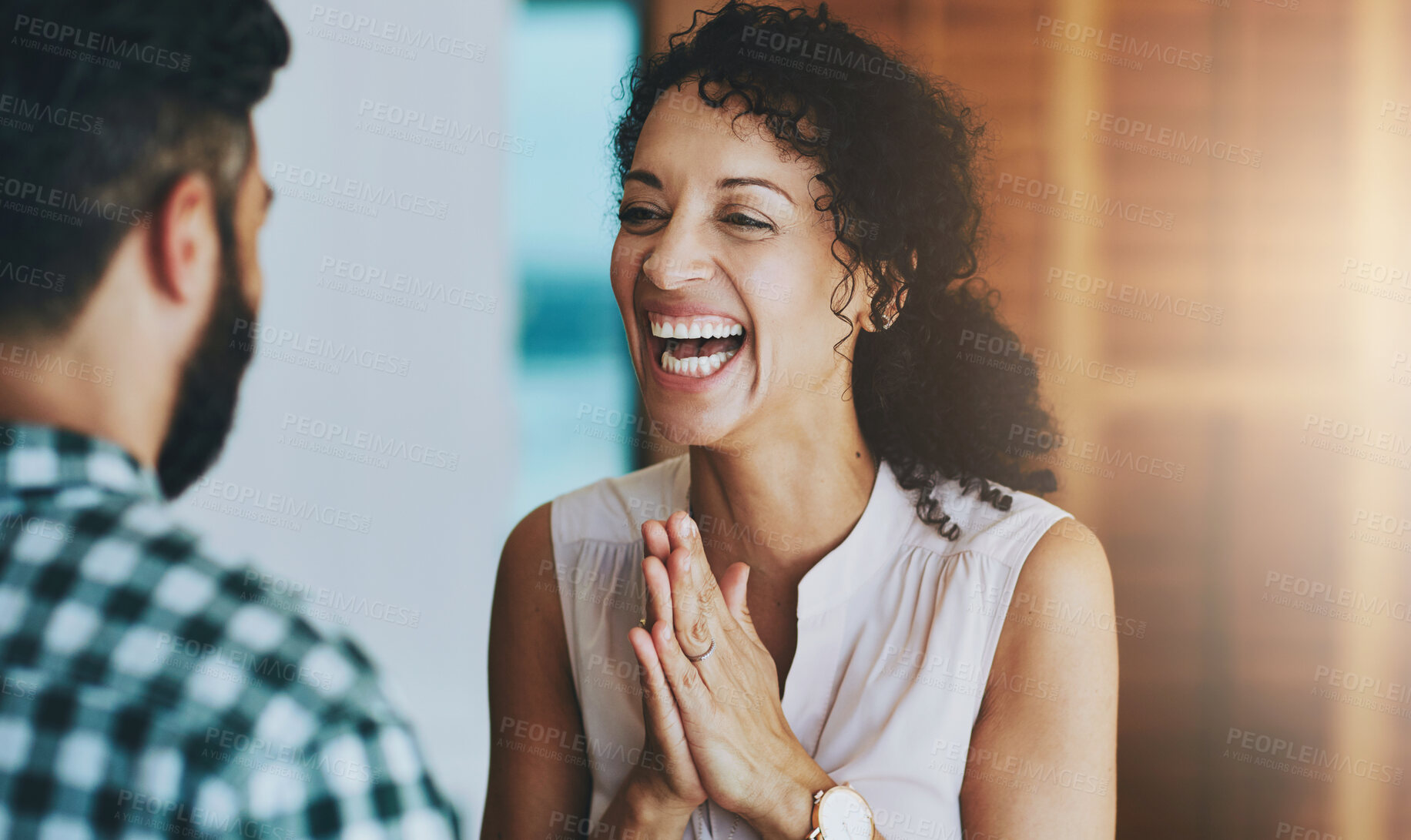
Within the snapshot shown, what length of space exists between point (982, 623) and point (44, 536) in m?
0.92

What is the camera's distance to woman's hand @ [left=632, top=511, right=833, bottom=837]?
1020mm

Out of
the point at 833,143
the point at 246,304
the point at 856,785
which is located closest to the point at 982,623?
the point at 856,785

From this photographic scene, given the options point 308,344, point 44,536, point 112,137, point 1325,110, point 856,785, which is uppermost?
point 1325,110

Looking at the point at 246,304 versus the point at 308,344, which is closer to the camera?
the point at 246,304

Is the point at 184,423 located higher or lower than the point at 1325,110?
lower

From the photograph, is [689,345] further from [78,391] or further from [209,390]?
[209,390]

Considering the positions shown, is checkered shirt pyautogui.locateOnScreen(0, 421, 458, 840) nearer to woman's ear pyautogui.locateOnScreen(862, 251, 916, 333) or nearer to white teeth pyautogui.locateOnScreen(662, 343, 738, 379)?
white teeth pyautogui.locateOnScreen(662, 343, 738, 379)

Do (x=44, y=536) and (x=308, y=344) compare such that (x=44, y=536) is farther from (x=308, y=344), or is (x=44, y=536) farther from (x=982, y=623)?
(x=308, y=344)

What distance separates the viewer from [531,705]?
129cm

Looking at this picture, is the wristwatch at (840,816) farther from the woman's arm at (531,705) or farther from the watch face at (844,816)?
the woman's arm at (531,705)

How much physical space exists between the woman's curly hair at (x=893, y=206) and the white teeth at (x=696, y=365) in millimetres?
159

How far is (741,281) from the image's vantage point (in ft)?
3.77

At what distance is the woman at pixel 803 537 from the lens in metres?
1.06

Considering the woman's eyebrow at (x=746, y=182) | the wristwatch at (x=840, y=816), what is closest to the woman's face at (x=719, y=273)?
the woman's eyebrow at (x=746, y=182)
